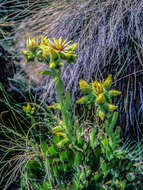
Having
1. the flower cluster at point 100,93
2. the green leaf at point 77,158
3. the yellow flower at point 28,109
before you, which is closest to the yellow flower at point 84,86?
the flower cluster at point 100,93

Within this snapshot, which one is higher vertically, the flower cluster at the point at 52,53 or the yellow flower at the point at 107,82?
the flower cluster at the point at 52,53

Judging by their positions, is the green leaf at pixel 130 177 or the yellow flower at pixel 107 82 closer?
the yellow flower at pixel 107 82

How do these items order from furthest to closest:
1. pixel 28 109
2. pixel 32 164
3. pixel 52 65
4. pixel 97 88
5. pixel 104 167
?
pixel 28 109 < pixel 32 164 < pixel 104 167 < pixel 97 88 < pixel 52 65

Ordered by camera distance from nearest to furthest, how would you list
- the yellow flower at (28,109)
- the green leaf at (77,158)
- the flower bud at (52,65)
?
the flower bud at (52,65) → the green leaf at (77,158) → the yellow flower at (28,109)

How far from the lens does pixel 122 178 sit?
1.21 metres

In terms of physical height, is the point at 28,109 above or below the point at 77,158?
above

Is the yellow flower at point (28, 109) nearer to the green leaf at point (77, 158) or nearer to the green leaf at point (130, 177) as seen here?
the green leaf at point (77, 158)

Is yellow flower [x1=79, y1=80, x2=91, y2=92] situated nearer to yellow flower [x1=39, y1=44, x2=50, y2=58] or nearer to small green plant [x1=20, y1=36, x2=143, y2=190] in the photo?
small green plant [x1=20, y1=36, x2=143, y2=190]

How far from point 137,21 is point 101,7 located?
290 millimetres

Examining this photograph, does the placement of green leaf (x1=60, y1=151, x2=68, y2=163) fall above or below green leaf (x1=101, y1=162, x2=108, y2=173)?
above

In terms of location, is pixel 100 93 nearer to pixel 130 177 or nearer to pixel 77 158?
pixel 77 158

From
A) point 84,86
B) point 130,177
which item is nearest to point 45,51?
point 84,86

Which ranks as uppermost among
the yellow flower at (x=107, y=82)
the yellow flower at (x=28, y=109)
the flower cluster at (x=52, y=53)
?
the flower cluster at (x=52, y=53)

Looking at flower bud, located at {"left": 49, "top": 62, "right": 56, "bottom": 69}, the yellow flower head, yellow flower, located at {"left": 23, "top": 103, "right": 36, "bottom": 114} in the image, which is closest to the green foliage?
the yellow flower head
